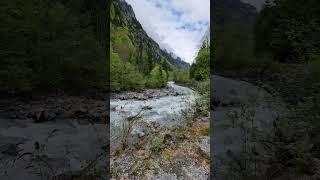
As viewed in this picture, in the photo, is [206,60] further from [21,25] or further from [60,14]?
[21,25]

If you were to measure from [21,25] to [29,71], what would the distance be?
1.18 m

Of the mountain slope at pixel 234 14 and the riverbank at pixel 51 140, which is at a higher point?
the mountain slope at pixel 234 14

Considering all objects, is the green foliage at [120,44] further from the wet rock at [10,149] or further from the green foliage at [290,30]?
the wet rock at [10,149]

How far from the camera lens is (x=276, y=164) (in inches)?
160

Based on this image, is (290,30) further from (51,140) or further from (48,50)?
(48,50)

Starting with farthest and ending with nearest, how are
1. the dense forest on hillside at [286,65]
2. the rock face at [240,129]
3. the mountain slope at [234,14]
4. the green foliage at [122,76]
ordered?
the green foliage at [122,76] < the mountain slope at [234,14] < the rock face at [240,129] < the dense forest on hillside at [286,65]

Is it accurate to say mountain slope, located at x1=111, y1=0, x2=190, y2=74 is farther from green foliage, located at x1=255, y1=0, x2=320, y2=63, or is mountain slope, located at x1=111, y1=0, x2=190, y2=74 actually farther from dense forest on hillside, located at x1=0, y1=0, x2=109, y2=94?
green foliage, located at x1=255, y1=0, x2=320, y2=63

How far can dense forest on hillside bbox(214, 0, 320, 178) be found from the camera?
13.5 ft

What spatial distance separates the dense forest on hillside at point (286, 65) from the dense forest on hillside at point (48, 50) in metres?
4.51

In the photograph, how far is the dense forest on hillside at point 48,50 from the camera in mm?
8562

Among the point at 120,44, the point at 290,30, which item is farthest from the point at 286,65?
the point at 120,44

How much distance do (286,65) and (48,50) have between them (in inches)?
250

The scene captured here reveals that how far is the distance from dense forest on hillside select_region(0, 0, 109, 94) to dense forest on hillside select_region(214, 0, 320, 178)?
451 centimetres

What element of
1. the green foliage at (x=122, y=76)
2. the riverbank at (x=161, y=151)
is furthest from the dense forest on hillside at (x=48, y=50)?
the riverbank at (x=161, y=151)
